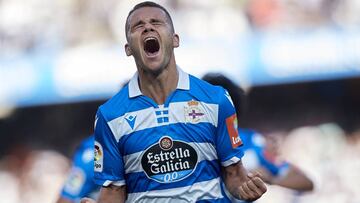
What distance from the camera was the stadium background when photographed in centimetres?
1041

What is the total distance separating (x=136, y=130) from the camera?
14.9 feet

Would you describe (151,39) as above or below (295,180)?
above

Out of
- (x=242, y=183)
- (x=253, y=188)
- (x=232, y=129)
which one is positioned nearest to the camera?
(x=253, y=188)

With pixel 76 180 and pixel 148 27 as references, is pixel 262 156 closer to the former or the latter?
pixel 76 180

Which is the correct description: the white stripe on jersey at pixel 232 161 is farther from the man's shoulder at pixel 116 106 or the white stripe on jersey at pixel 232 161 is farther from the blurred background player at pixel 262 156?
the blurred background player at pixel 262 156

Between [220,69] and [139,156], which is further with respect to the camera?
[220,69]

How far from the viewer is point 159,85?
465 cm

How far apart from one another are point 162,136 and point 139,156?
13cm

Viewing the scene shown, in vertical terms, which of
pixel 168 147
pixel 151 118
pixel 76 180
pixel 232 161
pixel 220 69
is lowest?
pixel 76 180

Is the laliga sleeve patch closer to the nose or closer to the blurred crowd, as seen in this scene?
the nose

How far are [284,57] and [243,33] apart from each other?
0.49 meters

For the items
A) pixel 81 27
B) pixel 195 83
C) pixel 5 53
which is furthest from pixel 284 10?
pixel 195 83

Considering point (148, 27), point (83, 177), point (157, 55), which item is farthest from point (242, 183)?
point (83, 177)

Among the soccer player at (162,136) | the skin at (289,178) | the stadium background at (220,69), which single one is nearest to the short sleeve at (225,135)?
the soccer player at (162,136)
